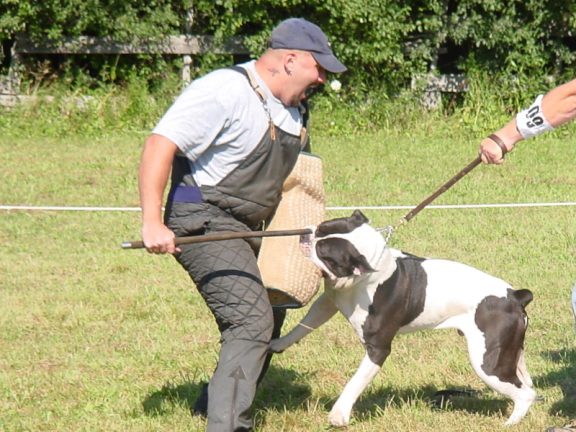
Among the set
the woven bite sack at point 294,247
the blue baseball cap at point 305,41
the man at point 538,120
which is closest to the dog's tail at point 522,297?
the man at point 538,120

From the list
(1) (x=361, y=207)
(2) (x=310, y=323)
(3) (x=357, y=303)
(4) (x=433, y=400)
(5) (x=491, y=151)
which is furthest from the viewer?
(1) (x=361, y=207)

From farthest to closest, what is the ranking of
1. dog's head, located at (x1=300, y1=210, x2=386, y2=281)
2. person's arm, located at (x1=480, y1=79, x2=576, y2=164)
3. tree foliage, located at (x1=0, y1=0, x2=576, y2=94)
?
tree foliage, located at (x1=0, y1=0, x2=576, y2=94), dog's head, located at (x1=300, y1=210, x2=386, y2=281), person's arm, located at (x1=480, y1=79, x2=576, y2=164)

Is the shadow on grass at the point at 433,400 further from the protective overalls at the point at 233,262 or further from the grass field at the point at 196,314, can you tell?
the protective overalls at the point at 233,262

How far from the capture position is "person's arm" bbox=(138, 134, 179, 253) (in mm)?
4359

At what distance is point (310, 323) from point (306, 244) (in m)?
0.55

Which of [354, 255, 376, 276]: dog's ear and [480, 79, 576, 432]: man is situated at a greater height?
[480, 79, 576, 432]: man

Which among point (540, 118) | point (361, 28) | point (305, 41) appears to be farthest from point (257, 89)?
point (361, 28)

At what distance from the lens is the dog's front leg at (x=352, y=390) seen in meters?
5.02

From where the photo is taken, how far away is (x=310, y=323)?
207 inches

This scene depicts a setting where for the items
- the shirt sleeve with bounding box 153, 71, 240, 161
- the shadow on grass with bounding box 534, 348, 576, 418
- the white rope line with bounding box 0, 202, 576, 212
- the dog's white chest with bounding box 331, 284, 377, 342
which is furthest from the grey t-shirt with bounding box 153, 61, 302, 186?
the white rope line with bounding box 0, 202, 576, 212

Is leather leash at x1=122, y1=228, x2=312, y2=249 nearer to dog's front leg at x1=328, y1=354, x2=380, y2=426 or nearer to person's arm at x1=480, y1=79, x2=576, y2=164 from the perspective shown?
dog's front leg at x1=328, y1=354, x2=380, y2=426

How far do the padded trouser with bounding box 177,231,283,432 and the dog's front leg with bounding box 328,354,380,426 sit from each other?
47 centimetres

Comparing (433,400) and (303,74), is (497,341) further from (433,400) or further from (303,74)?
(303,74)

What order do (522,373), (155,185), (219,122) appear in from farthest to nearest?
(522,373), (219,122), (155,185)
